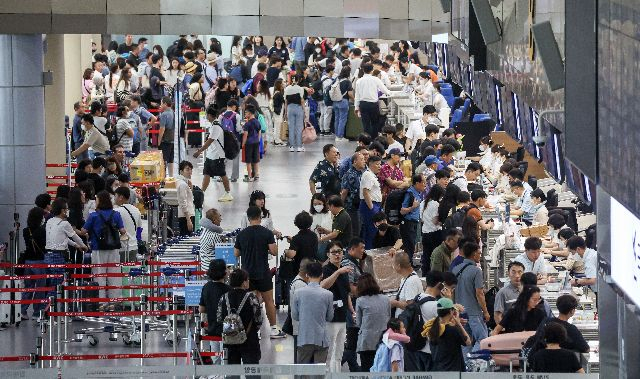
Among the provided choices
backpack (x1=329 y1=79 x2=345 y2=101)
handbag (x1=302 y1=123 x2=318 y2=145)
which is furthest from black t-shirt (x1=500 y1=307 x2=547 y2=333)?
backpack (x1=329 y1=79 x2=345 y2=101)

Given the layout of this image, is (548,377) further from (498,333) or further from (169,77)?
(169,77)

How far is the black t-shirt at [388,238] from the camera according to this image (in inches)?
678

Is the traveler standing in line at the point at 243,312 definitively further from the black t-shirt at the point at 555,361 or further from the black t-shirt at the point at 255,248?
the black t-shirt at the point at 555,361

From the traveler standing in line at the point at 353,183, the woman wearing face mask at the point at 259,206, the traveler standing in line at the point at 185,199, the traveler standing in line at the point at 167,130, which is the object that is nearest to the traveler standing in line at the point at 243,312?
the woman wearing face mask at the point at 259,206

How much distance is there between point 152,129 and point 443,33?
9173mm

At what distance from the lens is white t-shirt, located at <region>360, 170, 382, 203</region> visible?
62.5ft

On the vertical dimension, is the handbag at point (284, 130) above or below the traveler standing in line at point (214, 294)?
above

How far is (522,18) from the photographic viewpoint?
14227 mm

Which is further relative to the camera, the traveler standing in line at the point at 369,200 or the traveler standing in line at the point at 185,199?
the traveler standing in line at the point at 185,199

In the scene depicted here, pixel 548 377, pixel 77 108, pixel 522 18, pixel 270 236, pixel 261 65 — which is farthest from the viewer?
pixel 261 65

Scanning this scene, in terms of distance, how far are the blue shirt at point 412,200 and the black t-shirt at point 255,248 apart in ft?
12.0

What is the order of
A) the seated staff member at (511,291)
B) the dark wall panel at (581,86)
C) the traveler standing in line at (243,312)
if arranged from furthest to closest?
the seated staff member at (511,291) < the traveler standing in line at (243,312) < the dark wall panel at (581,86)

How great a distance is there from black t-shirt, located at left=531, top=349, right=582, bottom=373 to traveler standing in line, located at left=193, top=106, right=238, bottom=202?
1321cm

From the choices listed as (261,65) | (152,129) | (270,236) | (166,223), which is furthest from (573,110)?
(261,65)
